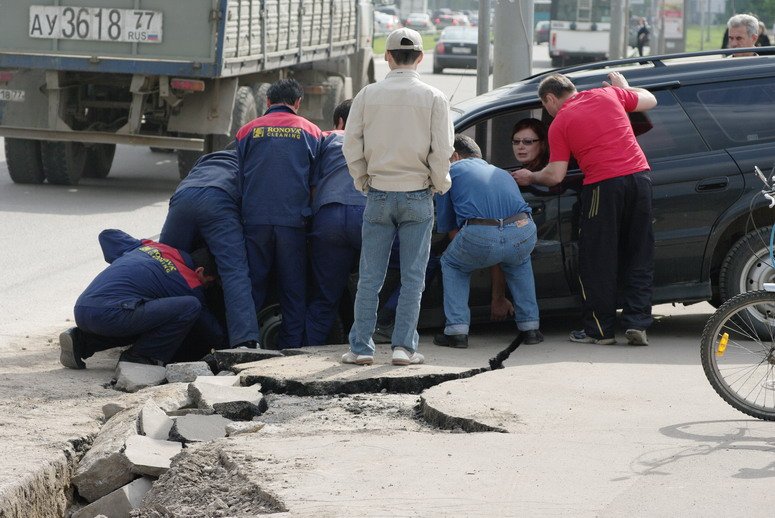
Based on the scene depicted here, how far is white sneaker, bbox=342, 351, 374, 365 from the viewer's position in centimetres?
658

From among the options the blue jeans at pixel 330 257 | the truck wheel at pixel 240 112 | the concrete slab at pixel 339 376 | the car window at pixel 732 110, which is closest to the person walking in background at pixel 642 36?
the truck wheel at pixel 240 112

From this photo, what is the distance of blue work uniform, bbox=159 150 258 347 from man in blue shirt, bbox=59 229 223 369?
16cm

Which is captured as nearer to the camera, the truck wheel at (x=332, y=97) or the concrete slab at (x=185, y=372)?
the concrete slab at (x=185, y=372)

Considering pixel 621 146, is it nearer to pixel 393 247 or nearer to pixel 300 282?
pixel 393 247

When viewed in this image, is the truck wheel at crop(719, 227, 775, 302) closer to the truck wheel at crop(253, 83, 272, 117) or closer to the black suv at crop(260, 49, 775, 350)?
the black suv at crop(260, 49, 775, 350)

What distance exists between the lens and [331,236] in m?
7.35

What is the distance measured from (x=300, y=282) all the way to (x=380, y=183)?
115 centimetres

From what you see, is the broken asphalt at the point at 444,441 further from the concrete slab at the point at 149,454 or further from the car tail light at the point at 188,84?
the car tail light at the point at 188,84

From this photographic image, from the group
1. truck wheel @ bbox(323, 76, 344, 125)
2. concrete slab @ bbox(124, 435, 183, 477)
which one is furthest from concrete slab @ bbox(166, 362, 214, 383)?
truck wheel @ bbox(323, 76, 344, 125)

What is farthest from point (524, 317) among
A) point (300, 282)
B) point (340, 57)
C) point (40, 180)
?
point (340, 57)

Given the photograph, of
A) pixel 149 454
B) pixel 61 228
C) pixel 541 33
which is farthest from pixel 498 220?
pixel 541 33

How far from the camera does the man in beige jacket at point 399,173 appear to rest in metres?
6.49

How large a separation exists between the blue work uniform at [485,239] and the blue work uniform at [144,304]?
1.50m

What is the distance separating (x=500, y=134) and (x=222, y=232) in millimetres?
1840
